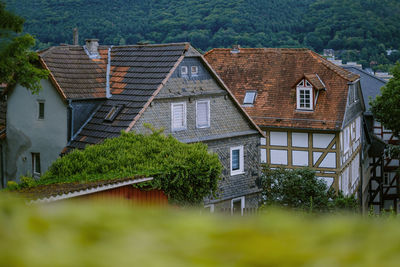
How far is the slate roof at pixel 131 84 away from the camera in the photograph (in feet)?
63.6

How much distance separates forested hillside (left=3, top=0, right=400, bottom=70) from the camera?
154 feet

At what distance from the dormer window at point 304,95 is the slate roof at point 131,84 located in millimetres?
10435

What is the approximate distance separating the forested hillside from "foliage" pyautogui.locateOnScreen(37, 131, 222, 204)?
25911 mm

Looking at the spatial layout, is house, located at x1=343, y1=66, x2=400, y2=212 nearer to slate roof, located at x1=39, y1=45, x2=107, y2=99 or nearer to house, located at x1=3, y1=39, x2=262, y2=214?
house, located at x1=3, y1=39, x2=262, y2=214

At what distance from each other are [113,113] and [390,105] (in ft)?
62.0

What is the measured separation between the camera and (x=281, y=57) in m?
32.4

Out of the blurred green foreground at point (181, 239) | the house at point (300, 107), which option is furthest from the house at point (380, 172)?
the blurred green foreground at point (181, 239)

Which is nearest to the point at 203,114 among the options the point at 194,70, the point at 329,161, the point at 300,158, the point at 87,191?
the point at 194,70

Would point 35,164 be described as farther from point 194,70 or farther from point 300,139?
point 300,139

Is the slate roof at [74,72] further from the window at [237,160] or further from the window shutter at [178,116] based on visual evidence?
the window at [237,160]

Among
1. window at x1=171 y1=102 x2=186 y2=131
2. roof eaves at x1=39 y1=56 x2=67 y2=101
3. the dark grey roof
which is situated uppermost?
the dark grey roof

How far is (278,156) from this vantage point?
1193 inches

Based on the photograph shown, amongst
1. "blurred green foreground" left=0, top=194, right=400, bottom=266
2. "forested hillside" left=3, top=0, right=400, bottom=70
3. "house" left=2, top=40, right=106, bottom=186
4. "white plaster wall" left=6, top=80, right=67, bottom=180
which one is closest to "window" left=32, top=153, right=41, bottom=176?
"house" left=2, top=40, right=106, bottom=186

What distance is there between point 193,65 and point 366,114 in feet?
70.1
